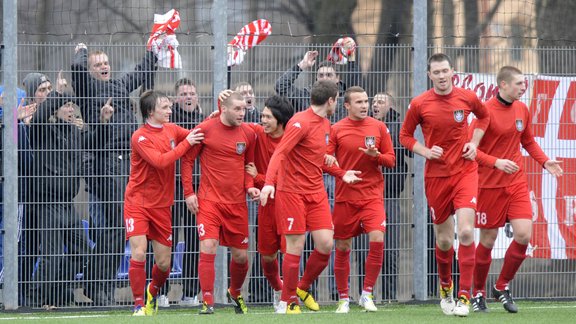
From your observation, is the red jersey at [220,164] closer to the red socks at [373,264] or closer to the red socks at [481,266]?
the red socks at [373,264]

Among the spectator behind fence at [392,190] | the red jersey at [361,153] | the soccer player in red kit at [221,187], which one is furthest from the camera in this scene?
the spectator behind fence at [392,190]

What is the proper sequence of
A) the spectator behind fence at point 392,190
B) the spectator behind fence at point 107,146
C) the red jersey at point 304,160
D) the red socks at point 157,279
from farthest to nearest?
1. the spectator behind fence at point 392,190
2. the spectator behind fence at point 107,146
3. the red socks at point 157,279
4. the red jersey at point 304,160

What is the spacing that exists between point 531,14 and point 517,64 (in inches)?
48.8

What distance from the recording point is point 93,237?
12.2m

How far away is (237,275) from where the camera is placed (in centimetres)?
1138

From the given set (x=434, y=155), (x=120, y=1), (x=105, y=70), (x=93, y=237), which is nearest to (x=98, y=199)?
(x=93, y=237)

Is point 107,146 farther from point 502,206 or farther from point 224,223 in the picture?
point 502,206

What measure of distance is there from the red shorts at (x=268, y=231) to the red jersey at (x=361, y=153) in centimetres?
66

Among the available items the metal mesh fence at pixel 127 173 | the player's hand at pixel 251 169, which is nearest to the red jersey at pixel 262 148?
the player's hand at pixel 251 169

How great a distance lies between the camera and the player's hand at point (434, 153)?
34.8ft

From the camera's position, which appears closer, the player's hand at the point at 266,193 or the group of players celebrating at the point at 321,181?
the player's hand at the point at 266,193

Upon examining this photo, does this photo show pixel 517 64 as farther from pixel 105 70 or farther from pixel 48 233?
pixel 48 233

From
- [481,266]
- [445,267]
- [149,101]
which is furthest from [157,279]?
[481,266]

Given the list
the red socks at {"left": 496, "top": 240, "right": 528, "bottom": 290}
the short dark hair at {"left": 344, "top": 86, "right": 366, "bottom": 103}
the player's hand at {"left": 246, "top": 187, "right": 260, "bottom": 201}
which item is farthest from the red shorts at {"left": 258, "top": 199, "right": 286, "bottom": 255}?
the red socks at {"left": 496, "top": 240, "right": 528, "bottom": 290}
